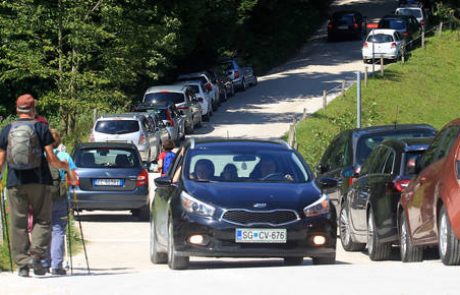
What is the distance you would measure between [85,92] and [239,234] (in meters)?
33.5

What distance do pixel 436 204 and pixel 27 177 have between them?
157 inches

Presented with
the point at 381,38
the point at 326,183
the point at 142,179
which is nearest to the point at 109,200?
the point at 142,179

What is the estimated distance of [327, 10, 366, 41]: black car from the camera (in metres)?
77.4

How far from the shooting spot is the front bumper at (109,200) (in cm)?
2545

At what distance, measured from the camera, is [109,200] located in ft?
83.8

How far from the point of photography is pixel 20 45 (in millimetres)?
46688

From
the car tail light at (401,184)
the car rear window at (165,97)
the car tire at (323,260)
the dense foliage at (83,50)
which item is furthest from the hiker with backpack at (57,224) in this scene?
the car rear window at (165,97)

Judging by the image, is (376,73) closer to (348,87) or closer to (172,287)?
(348,87)

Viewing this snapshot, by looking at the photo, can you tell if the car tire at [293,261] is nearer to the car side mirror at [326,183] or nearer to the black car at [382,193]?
the car side mirror at [326,183]

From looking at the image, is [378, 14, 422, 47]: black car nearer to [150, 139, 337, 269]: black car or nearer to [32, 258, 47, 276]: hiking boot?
[150, 139, 337, 269]: black car

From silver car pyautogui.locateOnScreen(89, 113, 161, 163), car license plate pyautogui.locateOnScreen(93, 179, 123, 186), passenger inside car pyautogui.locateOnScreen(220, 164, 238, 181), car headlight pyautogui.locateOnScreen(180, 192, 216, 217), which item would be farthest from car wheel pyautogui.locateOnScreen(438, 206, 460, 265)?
silver car pyautogui.locateOnScreen(89, 113, 161, 163)

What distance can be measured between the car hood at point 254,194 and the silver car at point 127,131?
24561 millimetres

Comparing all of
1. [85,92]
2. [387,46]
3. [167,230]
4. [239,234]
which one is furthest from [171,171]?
[387,46]

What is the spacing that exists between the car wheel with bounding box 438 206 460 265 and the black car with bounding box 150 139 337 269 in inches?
53.3
